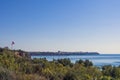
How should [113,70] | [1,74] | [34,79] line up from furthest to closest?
[113,70]
[34,79]
[1,74]

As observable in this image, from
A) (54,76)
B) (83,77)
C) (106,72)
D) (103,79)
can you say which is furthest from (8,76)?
(106,72)

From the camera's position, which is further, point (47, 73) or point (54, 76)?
point (47, 73)

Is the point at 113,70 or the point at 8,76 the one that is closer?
the point at 8,76

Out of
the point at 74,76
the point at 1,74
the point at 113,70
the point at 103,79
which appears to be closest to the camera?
the point at 1,74

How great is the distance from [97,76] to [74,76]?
418 cm

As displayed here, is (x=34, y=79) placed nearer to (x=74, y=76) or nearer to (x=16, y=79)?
(x=16, y=79)

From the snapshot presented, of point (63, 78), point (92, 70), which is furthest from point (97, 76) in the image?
point (63, 78)

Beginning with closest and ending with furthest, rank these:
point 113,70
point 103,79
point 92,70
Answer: point 103,79 < point 92,70 < point 113,70

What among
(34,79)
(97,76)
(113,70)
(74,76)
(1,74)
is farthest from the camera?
(113,70)

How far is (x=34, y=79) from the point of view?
15.9m

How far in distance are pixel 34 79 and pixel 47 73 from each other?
523cm

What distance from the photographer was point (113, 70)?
1055 inches

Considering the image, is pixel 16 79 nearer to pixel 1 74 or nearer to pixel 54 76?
pixel 1 74

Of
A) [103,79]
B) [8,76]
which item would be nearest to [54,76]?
[103,79]
